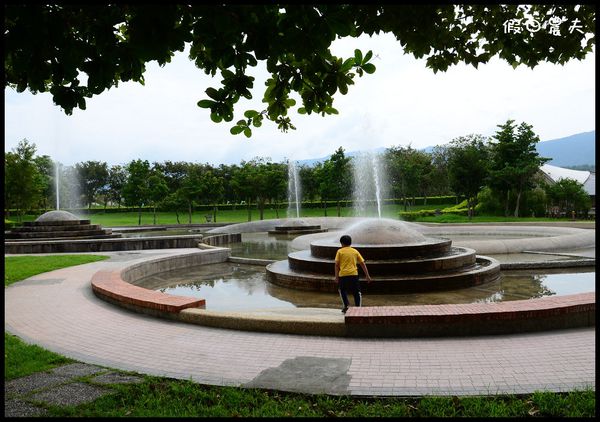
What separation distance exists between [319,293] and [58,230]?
1906 centimetres

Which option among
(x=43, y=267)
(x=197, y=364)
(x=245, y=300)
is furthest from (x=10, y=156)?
(x=197, y=364)

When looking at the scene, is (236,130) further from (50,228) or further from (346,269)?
(50,228)

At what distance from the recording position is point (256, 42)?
342cm

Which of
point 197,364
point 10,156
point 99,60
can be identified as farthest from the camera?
point 10,156

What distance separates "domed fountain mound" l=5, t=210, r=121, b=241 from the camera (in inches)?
938

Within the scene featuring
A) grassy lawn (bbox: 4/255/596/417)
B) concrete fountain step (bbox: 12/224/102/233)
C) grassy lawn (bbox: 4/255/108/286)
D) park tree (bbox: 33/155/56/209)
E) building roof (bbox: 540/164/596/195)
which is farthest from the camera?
park tree (bbox: 33/155/56/209)

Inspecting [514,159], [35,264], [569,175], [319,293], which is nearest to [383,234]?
[319,293]

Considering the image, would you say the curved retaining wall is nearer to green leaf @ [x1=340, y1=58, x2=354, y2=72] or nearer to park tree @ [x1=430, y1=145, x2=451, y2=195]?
green leaf @ [x1=340, y1=58, x2=354, y2=72]

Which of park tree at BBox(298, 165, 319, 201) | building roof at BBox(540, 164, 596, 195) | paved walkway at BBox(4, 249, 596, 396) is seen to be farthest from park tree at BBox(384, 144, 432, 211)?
paved walkway at BBox(4, 249, 596, 396)

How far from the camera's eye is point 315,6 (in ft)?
10.6

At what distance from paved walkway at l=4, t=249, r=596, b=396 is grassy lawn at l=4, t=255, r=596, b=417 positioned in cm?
19

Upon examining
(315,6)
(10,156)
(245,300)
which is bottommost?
(245,300)

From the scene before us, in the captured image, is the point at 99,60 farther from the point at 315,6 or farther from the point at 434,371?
the point at 434,371

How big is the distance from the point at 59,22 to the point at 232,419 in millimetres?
3210
